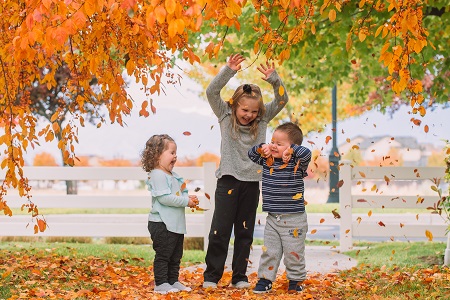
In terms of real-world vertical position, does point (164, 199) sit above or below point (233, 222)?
Result: above

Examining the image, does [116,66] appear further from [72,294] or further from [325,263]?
[325,263]

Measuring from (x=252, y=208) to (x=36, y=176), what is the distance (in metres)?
4.61

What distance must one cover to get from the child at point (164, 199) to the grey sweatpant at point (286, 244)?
621mm

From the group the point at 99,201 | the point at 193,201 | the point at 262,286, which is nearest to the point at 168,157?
the point at 193,201

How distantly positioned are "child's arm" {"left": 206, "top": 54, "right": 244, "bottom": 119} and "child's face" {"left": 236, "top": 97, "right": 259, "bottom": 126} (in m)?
0.16

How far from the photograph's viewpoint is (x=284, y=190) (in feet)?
16.5

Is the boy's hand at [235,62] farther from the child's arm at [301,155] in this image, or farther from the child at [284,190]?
the child's arm at [301,155]

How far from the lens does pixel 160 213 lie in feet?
17.1

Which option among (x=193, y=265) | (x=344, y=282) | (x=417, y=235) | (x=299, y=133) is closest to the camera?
(x=299, y=133)

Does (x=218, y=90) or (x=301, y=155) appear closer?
(x=301, y=155)

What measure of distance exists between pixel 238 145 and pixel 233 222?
0.62 meters

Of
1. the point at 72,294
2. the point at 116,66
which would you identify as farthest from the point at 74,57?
the point at 72,294

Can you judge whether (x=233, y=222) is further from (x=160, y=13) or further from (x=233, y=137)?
(x=160, y=13)

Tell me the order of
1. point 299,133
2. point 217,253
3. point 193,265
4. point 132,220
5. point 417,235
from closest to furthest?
point 299,133 < point 217,253 < point 193,265 < point 417,235 < point 132,220
